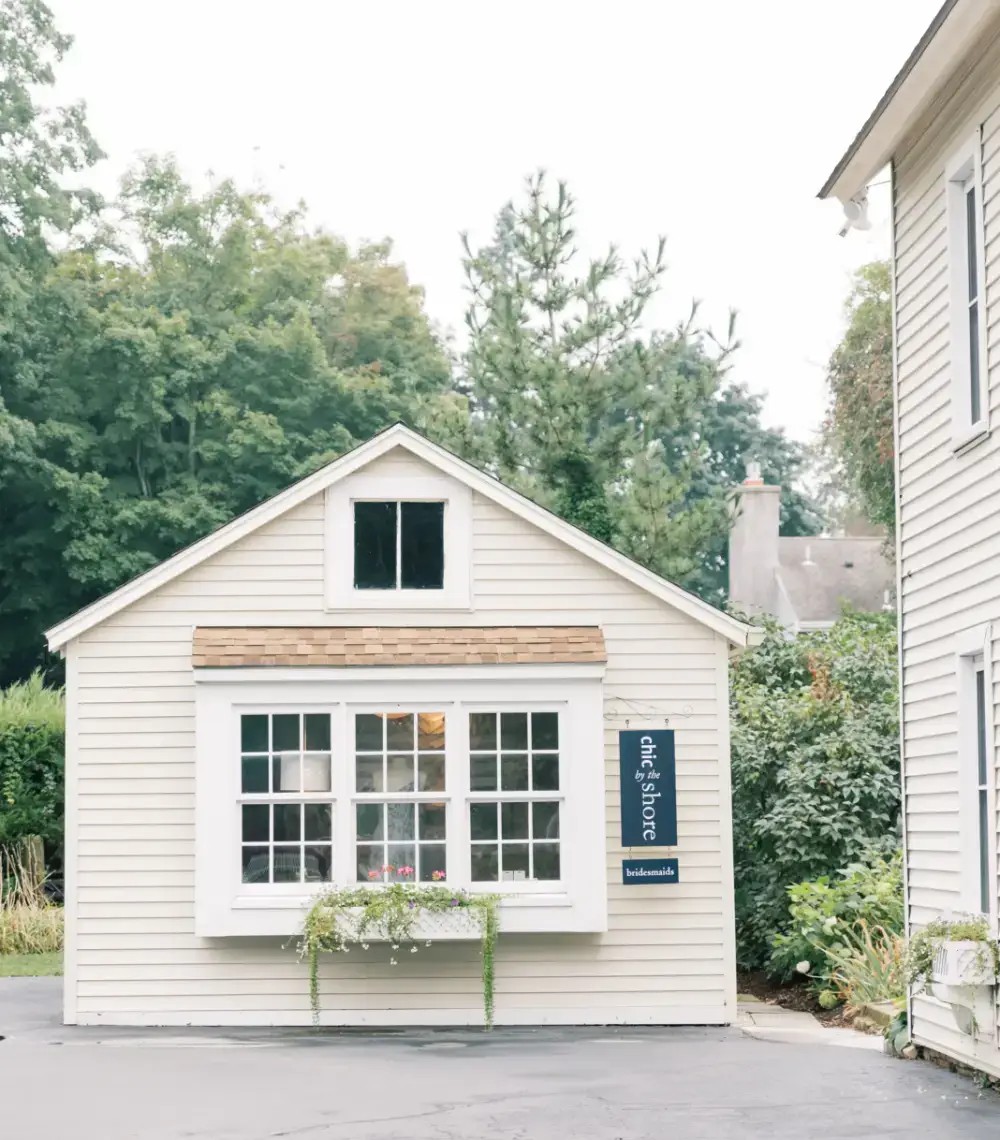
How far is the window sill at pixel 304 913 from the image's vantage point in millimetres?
15258

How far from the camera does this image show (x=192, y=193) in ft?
139

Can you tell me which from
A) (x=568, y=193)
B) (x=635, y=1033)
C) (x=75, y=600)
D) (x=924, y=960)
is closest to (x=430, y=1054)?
(x=635, y=1033)

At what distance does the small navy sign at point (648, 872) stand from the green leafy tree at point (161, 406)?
1875 cm

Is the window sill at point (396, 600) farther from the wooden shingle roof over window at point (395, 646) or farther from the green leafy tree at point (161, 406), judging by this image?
the green leafy tree at point (161, 406)

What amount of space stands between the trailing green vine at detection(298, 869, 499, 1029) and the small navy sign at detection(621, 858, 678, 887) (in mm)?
1144

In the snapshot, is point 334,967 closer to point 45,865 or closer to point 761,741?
point 761,741

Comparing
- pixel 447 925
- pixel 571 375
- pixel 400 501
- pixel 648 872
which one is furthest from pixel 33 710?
pixel 648 872

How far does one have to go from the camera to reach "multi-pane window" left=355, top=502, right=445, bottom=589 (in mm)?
16078

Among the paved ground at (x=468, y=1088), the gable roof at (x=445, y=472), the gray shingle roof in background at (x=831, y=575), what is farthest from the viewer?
the gray shingle roof in background at (x=831, y=575)

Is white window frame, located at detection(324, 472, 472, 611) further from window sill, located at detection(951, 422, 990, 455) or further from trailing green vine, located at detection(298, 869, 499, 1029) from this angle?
window sill, located at detection(951, 422, 990, 455)

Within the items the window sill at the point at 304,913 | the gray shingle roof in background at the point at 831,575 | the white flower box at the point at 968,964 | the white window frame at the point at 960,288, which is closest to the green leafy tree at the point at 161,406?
the gray shingle roof in background at the point at 831,575

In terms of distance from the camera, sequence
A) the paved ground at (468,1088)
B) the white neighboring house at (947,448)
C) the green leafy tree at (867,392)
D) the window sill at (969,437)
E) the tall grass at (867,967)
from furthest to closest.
A: the green leafy tree at (867,392) < the tall grass at (867,967) < the window sill at (969,437) < the white neighboring house at (947,448) < the paved ground at (468,1088)

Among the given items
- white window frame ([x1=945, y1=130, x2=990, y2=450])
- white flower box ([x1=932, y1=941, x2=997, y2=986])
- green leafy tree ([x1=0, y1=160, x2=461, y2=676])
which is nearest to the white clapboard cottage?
white window frame ([x1=945, y1=130, x2=990, y2=450])

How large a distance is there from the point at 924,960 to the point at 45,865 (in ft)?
49.7
